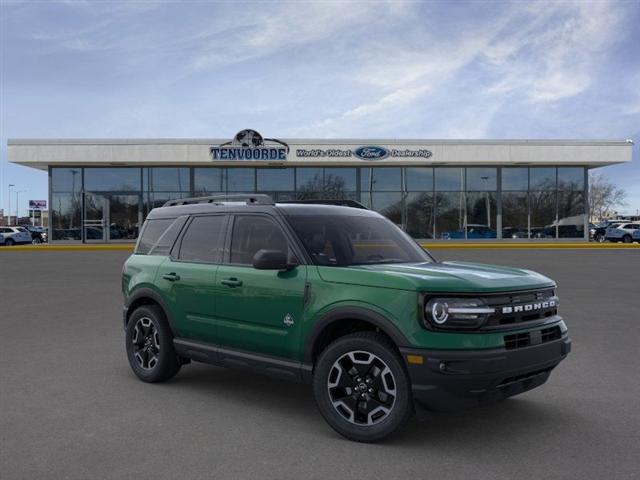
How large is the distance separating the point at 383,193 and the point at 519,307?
33.9m

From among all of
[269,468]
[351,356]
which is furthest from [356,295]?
[269,468]

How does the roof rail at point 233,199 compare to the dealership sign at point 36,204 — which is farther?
the dealership sign at point 36,204

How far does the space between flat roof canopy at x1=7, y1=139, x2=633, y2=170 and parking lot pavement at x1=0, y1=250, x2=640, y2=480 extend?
93.2ft

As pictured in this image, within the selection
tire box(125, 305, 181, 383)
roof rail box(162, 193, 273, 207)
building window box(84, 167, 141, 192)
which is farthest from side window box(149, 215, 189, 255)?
building window box(84, 167, 141, 192)

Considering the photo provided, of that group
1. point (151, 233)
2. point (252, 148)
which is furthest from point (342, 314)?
point (252, 148)

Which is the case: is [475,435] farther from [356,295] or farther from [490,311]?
[356,295]

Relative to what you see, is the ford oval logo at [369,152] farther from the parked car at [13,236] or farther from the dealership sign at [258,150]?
the parked car at [13,236]

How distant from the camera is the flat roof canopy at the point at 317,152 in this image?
117ft

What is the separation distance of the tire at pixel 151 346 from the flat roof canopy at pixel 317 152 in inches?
1165

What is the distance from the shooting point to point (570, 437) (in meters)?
4.61

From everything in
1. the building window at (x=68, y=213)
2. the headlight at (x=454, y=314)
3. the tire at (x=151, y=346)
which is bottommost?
the tire at (x=151, y=346)

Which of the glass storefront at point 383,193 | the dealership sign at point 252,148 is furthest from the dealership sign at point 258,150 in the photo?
the glass storefront at point 383,193

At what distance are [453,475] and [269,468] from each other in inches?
45.9

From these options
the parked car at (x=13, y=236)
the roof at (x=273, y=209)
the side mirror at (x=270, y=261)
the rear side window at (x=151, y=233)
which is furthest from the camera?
the parked car at (x=13, y=236)
